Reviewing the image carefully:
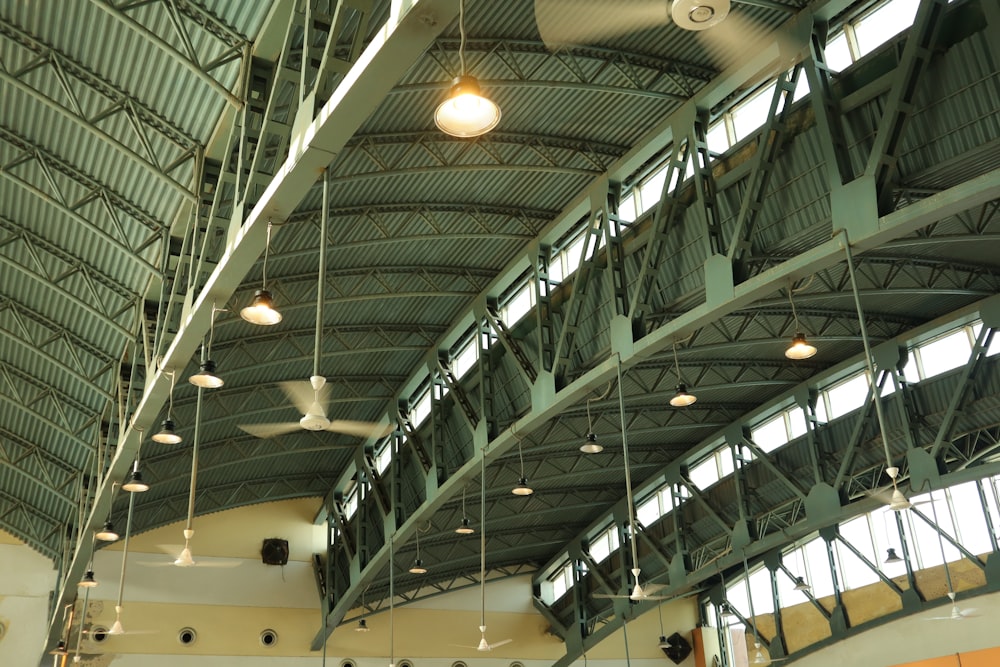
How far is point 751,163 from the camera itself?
1702cm

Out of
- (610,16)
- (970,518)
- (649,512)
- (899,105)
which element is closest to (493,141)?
(899,105)

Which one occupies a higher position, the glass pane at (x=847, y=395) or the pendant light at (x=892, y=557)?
the glass pane at (x=847, y=395)

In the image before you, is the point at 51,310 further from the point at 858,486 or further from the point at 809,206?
the point at 858,486

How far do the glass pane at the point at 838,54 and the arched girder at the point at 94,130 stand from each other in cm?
1252

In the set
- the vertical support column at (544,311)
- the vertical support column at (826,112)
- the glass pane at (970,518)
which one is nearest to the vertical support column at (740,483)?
the glass pane at (970,518)

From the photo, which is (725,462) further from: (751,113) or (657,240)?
(751,113)

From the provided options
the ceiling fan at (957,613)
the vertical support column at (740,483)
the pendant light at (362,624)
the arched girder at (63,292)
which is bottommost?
the ceiling fan at (957,613)

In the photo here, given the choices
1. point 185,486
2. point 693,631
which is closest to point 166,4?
point 185,486

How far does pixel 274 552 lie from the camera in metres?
36.8

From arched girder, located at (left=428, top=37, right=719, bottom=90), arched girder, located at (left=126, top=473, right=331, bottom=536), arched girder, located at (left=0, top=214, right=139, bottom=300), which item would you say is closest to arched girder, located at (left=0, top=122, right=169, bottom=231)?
arched girder, located at (left=0, top=214, right=139, bottom=300)

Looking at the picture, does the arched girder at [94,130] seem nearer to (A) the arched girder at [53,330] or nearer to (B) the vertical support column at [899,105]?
(A) the arched girder at [53,330]

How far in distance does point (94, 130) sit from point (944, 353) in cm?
2261

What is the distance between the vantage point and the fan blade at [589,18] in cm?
636

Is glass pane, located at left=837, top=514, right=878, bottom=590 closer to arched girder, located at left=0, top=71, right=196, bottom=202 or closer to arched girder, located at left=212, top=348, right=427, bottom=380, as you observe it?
arched girder, located at left=212, top=348, right=427, bottom=380
